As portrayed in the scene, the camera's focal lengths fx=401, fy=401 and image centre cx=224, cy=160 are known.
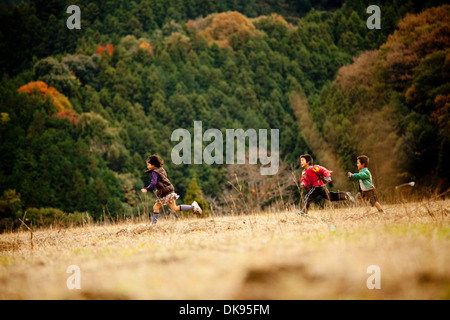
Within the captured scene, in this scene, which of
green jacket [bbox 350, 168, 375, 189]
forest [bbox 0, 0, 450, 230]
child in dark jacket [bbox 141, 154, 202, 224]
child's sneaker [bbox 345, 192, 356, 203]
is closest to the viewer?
child's sneaker [bbox 345, 192, 356, 203]

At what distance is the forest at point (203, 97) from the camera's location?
25.2 meters

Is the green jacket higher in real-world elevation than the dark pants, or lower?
higher

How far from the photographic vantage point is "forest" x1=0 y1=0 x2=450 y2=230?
990 inches

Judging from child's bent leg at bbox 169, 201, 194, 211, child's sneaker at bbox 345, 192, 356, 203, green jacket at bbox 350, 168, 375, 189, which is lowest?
child's bent leg at bbox 169, 201, 194, 211

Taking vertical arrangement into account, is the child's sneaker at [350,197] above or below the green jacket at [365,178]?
below

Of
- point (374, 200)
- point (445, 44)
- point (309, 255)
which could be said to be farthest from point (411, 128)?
Result: point (309, 255)

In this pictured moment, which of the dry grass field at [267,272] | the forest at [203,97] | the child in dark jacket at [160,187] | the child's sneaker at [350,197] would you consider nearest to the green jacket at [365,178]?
the child's sneaker at [350,197]

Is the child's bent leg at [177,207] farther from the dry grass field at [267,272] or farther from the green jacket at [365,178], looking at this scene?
the dry grass field at [267,272]

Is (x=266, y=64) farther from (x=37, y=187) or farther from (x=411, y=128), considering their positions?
(x=37, y=187)

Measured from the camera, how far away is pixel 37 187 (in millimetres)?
27953

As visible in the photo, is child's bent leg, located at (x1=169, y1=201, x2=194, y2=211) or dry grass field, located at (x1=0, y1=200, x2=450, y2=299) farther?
child's bent leg, located at (x1=169, y1=201, x2=194, y2=211)

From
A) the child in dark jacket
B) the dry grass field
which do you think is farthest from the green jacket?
the child in dark jacket

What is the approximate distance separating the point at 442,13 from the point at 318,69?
1794 cm

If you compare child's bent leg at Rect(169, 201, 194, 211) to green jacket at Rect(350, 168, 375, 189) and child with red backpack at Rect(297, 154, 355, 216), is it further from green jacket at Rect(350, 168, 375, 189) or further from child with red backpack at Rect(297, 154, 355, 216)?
green jacket at Rect(350, 168, 375, 189)
